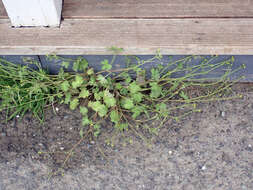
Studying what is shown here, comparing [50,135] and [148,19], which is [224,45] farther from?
[50,135]

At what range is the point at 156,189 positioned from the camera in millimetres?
1667

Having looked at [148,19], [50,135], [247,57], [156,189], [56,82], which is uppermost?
[148,19]

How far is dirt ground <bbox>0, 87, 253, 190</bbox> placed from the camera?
5.53 ft

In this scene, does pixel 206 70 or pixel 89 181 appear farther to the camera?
pixel 206 70

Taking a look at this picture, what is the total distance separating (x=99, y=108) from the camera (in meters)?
1.74

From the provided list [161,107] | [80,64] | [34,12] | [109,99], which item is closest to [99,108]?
[109,99]

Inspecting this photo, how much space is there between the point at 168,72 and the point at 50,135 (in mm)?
896

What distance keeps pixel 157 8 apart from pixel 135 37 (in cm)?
28

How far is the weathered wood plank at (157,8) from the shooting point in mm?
1688

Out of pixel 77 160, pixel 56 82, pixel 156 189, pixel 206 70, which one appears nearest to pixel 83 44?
pixel 56 82

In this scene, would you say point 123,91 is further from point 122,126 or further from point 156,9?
point 156,9

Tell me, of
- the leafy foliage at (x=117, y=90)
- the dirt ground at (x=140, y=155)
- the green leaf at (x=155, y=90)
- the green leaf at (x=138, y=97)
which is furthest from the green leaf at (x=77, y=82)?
the green leaf at (x=155, y=90)

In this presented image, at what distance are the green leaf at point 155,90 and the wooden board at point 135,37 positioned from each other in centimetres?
28

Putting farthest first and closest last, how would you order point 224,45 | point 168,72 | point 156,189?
point 168,72
point 156,189
point 224,45
